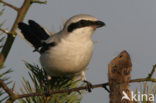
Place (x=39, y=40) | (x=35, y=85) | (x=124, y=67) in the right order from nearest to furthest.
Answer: (x=124, y=67) → (x=35, y=85) → (x=39, y=40)

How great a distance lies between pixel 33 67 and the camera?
6.95 feet

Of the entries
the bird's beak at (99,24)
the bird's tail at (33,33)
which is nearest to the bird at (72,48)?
the bird's beak at (99,24)

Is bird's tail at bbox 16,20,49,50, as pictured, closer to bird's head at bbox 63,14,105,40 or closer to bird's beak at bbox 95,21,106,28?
bird's head at bbox 63,14,105,40

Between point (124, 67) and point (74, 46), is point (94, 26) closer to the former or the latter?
point (74, 46)

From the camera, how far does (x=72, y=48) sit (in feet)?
7.01

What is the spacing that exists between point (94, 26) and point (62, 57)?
0.30 m

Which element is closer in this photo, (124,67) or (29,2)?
(124,67)

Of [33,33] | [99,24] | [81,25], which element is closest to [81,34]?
→ [81,25]

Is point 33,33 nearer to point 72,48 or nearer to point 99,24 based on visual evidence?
point 72,48

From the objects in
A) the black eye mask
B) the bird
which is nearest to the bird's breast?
the bird

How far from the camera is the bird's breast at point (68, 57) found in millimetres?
2123

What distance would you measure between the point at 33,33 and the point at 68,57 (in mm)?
692

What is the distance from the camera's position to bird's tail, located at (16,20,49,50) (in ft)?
8.48

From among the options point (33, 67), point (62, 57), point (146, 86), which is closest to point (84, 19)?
point (62, 57)
